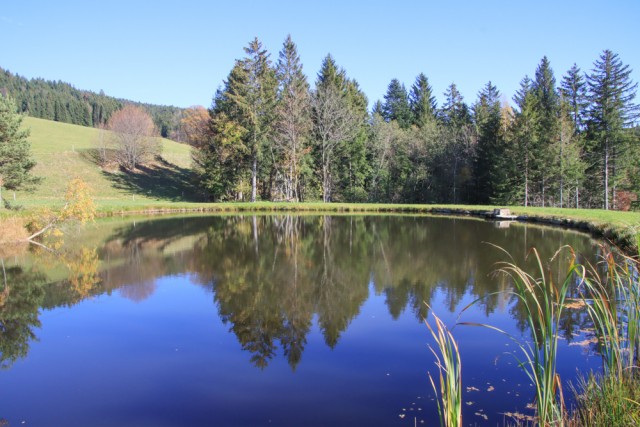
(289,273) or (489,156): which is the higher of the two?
(489,156)

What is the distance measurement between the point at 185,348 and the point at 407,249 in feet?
39.2

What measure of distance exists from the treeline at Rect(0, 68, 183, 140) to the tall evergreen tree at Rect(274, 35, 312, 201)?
171 ft

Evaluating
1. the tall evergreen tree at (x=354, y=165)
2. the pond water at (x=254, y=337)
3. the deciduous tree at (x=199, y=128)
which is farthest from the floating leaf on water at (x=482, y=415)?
the deciduous tree at (x=199, y=128)

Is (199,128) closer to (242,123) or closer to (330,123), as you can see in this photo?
(242,123)

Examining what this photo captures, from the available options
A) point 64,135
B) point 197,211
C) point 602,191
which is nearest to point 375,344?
point 197,211

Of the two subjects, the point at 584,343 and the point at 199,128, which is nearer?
the point at 584,343

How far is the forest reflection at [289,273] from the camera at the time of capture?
31.4 feet

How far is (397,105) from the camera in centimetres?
6638

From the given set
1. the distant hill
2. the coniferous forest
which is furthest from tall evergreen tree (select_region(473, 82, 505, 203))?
the distant hill

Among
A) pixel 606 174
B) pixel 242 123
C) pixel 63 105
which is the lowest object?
pixel 606 174

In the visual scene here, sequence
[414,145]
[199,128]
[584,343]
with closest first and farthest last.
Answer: [584,343]
[414,145]
[199,128]

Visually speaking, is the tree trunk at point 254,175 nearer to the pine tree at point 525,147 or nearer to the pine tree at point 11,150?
the pine tree at point 11,150

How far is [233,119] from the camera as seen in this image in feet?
149

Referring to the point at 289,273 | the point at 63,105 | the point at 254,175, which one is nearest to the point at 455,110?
the point at 254,175
